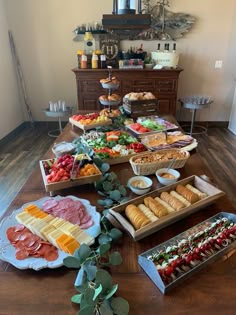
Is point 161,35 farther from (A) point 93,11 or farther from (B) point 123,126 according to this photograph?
(B) point 123,126

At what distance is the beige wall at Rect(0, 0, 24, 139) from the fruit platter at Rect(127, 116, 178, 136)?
2646 millimetres

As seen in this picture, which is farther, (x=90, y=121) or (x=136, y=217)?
(x=90, y=121)

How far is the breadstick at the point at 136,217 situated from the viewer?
2.92 feet

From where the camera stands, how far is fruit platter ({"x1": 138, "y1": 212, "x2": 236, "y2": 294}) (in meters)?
0.74

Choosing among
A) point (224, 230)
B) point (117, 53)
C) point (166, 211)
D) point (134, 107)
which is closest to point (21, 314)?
point (166, 211)

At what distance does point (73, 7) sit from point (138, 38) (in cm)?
114

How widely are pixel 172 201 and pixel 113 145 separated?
71 cm

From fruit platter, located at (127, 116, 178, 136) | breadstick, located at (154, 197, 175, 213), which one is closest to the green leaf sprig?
breadstick, located at (154, 197, 175, 213)

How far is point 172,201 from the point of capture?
101 centimetres

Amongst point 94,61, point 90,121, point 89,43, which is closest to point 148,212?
point 90,121

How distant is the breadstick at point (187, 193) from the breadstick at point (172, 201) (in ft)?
0.18

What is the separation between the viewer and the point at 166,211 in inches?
37.3

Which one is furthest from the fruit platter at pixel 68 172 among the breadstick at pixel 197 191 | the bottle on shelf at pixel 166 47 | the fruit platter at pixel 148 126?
the bottle on shelf at pixel 166 47

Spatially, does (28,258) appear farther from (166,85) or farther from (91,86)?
(166,85)
